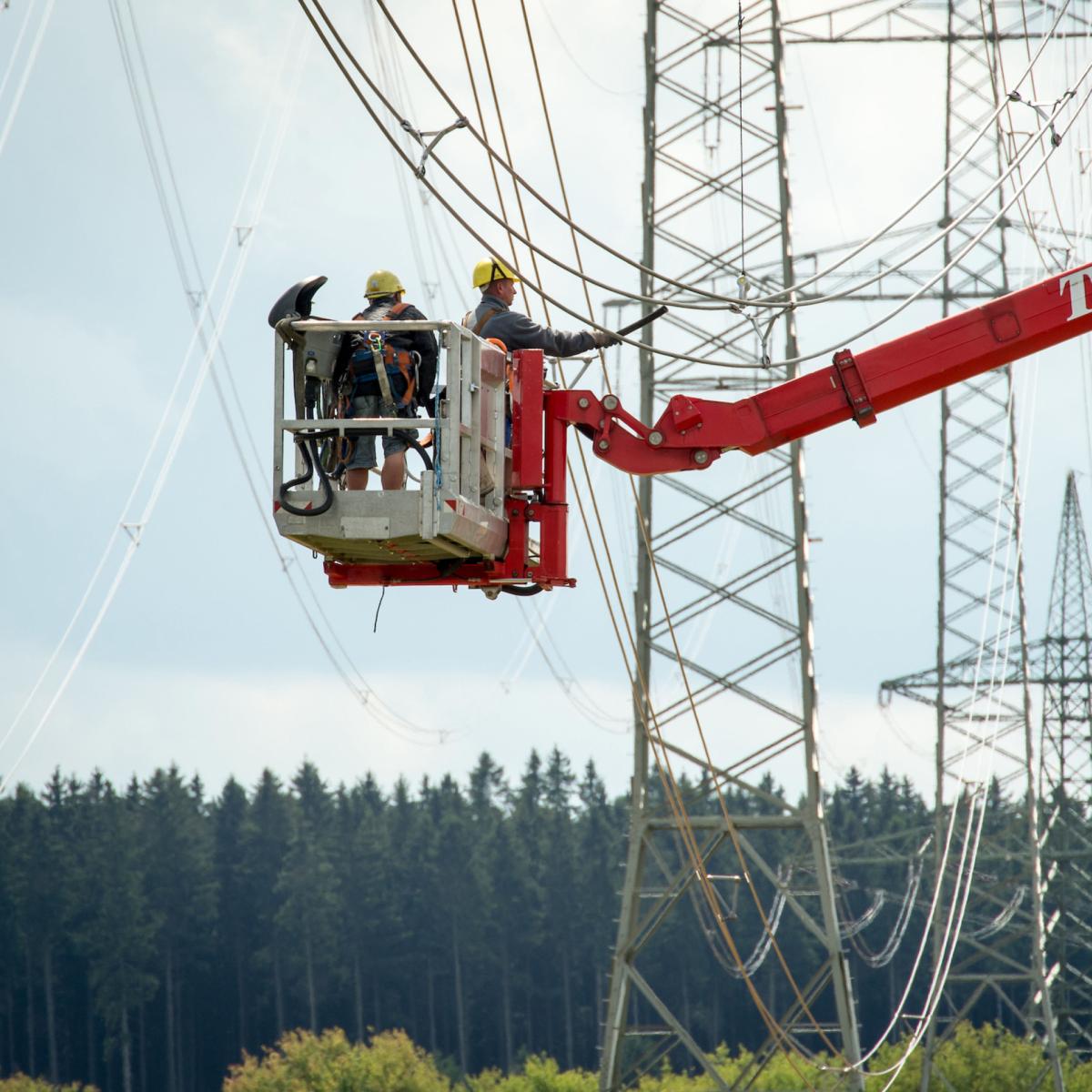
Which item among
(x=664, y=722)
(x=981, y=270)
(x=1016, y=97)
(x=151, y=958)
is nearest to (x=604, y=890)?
(x=151, y=958)

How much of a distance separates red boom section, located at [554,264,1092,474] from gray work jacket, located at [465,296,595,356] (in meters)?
0.40

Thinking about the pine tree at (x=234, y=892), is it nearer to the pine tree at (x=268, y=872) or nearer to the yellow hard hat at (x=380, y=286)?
the pine tree at (x=268, y=872)

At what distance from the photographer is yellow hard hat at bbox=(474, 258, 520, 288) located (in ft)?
40.3

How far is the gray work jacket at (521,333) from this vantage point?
39.8ft

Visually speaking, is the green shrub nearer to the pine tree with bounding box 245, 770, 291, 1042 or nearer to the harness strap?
the pine tree with bounding box 245, 770, 291, 1042

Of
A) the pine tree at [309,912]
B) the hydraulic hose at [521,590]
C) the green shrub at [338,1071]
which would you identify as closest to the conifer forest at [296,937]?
the pine tree at [309,912]

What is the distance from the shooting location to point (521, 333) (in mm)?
12125

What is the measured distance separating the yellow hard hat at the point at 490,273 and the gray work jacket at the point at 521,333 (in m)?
0.12

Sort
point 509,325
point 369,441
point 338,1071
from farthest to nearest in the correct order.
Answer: point 338,1071 < point 509,325 < point 369,441

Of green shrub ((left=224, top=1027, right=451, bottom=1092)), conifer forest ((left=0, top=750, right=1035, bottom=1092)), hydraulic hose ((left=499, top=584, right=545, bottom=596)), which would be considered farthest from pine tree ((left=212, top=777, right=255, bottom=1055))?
hydraulic hose ((left=499, top=584, right=545, bottom=596))

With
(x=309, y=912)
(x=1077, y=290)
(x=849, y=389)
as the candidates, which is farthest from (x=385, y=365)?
(x=309, y=912)

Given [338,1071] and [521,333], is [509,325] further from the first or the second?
[338,1071]

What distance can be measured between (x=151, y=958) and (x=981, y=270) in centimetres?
7371

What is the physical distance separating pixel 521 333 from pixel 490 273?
0.52 m
